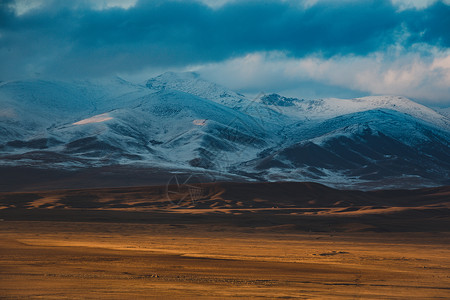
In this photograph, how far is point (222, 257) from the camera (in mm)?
26594

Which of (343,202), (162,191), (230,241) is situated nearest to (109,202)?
(162,191)

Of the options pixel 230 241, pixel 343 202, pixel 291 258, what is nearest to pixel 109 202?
pixel 343 202

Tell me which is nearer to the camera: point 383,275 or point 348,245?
point 383,275

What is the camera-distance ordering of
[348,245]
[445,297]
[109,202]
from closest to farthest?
[445,297] < [348,245] < [109,202]

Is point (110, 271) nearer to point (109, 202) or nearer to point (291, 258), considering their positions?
point (291, 258)

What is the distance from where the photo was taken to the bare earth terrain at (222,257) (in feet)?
55.1

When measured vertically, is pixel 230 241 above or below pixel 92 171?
below

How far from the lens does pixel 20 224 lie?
49.6 metres

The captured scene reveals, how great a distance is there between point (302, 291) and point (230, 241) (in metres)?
21.9

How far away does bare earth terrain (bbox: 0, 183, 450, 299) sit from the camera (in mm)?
16797

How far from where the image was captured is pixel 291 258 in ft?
89.6

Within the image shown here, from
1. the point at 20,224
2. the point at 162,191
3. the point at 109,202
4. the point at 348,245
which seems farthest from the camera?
the point at 162,191

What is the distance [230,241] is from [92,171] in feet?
451

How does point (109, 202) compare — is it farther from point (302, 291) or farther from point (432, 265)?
point (302, 291)
